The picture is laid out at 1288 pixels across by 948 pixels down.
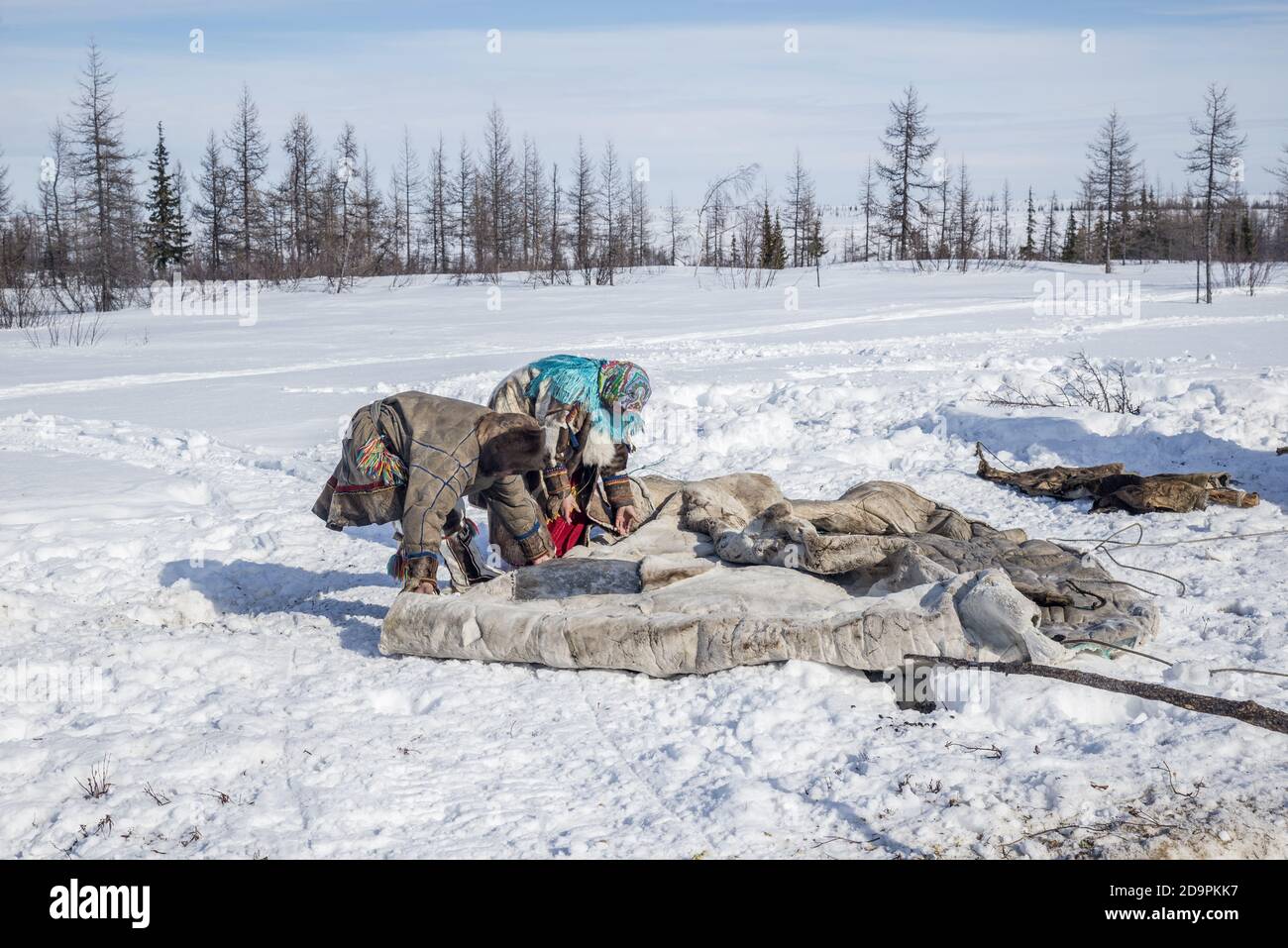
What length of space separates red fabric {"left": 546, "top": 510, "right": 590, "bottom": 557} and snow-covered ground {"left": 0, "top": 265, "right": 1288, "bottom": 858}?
107 centimetres

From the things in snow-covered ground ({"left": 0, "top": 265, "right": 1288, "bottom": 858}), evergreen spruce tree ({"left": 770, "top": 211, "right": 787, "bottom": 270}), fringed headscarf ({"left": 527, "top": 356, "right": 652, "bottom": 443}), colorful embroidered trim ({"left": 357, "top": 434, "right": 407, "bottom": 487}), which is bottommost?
snow-covered ground ({"left": 0, "top": 265, "right": 1288, "bottom": 858})

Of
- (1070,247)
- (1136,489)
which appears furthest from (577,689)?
(1070,247)

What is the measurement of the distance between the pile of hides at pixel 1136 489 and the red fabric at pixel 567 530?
400cm

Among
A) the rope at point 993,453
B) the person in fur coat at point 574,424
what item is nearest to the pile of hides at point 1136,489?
the rope at point 993,453

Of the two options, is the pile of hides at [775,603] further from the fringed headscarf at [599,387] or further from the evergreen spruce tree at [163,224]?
the evergreen spruce tree at [163,224]

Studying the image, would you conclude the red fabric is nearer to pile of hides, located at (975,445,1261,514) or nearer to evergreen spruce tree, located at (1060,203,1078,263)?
pile of hides, located at (975,445,1261,514)

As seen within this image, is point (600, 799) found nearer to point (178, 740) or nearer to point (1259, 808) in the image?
point (178, 740)

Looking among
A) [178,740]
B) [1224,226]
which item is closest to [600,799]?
[178,740]

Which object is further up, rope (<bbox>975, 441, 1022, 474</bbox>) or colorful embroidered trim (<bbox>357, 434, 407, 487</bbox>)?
colorful embroidered trim (<bbox>357, 434, 407, 487</bbox>)

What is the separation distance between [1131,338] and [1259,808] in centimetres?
1574

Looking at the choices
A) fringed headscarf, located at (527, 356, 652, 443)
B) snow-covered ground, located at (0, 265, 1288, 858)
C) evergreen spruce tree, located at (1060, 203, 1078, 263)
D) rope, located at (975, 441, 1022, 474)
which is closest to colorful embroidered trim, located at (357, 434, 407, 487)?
snow-covered ground, located at (0, 265, 1288, 858)

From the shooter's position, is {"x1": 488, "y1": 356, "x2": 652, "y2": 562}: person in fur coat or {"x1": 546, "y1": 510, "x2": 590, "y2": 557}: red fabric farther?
{"x1": 546, "y1": 510, "x2": 590, "y2": 557}: red fabric

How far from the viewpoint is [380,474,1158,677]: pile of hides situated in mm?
4629

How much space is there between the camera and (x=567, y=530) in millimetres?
6469
